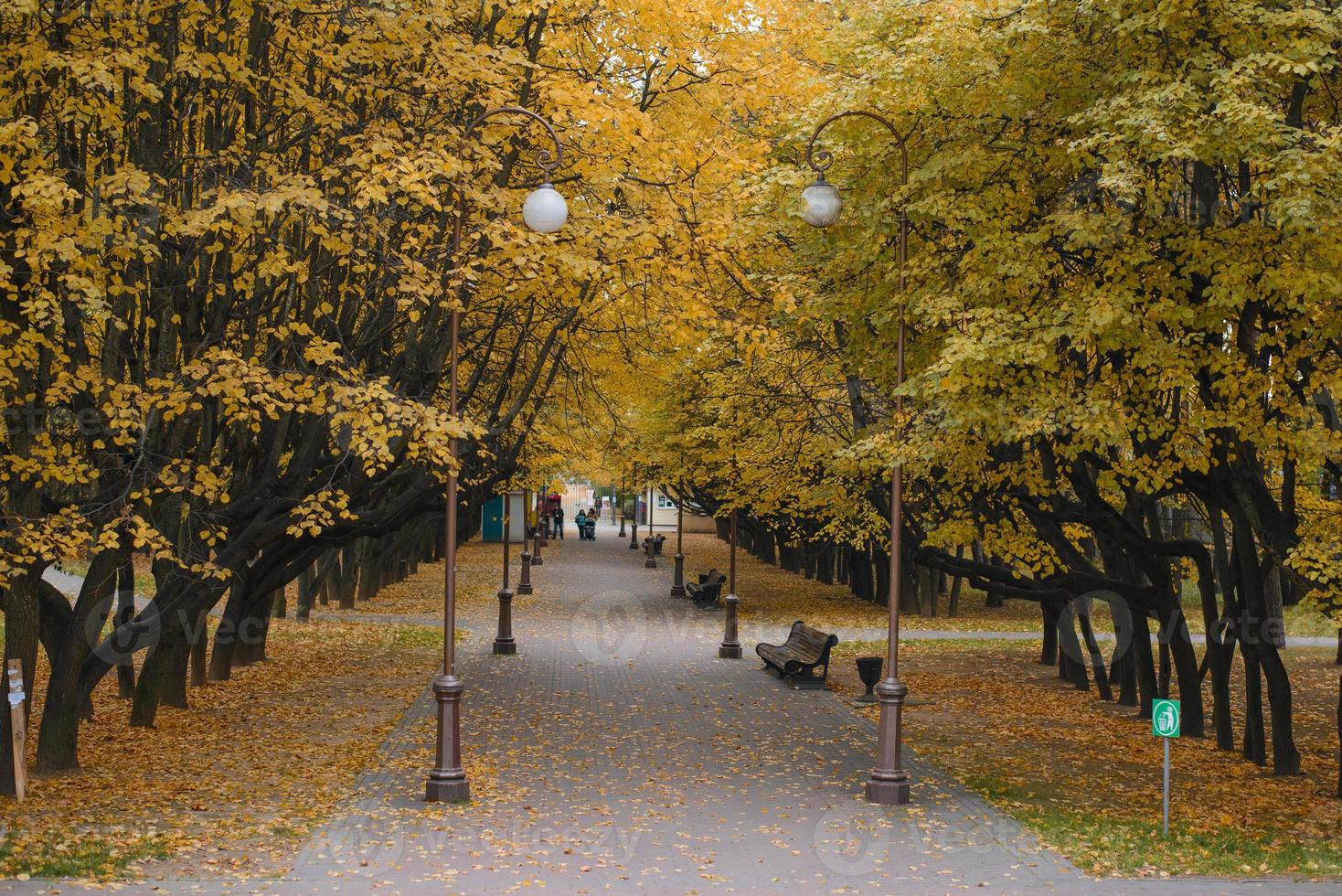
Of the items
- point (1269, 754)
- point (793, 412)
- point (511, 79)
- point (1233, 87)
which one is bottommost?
point (1269, 754)

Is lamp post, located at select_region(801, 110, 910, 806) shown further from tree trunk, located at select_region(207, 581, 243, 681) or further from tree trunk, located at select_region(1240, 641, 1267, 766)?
tree trunk, located at select_region(207, 581, 243, 681)

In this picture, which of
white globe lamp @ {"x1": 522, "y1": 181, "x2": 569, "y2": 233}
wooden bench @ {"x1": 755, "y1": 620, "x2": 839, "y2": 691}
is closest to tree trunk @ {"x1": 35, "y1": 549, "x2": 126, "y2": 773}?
white globe lamp @ {"x1": 522, "y1": 181, "x2": 569, "y2": 233}

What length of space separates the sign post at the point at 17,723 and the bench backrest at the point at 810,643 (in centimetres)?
1207

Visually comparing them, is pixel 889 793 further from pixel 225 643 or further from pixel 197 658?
pixel 225 643

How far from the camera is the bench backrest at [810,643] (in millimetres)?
21484

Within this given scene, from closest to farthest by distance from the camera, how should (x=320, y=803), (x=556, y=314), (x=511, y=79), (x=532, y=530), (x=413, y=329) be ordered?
(x=320, y=803), (x=511, y=79), (x=413, y=329), (x=556, y=314), (x=532, y=530)

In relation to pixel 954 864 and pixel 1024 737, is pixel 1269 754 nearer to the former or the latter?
pixel 1024 737

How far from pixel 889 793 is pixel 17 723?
773 cm

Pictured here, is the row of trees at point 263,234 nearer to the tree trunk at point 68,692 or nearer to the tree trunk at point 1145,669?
the tree trunk at point 68,692

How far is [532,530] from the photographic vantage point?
64500mm

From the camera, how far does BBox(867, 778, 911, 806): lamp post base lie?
1255 centimetres

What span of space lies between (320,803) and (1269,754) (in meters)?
11.8

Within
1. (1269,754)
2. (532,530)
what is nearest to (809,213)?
(1269,754)

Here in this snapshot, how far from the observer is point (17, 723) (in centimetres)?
1167
